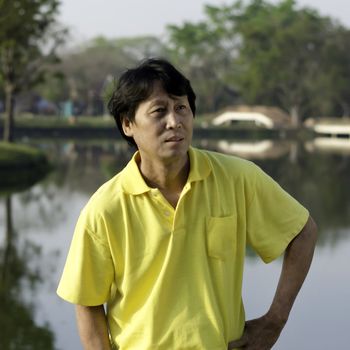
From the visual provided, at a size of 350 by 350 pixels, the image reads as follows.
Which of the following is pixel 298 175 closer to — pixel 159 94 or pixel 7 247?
Answer: pixel 7 247

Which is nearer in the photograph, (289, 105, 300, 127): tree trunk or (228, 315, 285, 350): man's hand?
(228, 315, 285, 350): man's hand

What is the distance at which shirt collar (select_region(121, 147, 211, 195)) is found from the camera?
1982mm

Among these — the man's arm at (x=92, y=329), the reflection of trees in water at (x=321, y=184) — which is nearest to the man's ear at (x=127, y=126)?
the man's arm at (x=92, y=329)

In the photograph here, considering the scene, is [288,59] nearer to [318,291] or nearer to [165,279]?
[318,291]

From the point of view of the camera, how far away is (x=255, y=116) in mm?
60594

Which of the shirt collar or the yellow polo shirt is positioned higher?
the shirt collar

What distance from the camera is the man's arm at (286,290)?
212 centimetres

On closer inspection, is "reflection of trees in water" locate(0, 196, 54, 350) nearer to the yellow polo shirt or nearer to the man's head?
the yellow polo shirt

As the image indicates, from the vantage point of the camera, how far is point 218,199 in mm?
2014

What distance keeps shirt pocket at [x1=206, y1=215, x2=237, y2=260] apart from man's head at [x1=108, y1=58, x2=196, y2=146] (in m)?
0.29

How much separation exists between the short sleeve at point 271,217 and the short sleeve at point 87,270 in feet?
1.17

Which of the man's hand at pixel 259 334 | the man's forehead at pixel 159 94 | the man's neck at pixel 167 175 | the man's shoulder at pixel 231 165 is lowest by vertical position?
the man's hand at pixel 259 334

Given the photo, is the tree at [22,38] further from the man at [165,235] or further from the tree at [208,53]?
the tree at [208,53]

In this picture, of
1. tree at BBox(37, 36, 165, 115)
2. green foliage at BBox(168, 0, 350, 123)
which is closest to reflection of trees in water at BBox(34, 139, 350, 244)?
green foliage at BBox(168, 0, 350, 123)
